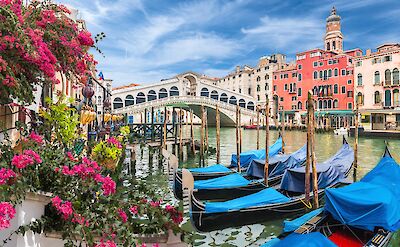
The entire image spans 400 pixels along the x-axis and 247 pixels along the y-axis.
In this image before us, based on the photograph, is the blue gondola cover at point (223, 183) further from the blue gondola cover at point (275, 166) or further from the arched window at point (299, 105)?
the arched window at point (299, 105)

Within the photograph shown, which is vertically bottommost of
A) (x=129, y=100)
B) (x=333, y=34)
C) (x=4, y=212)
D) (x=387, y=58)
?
(x=4, y=212)

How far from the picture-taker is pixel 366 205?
4.11 metres

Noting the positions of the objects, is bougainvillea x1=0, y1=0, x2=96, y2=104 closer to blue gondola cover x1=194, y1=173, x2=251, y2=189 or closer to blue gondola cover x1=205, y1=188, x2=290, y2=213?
blue gondola cover x1=205, y1=188, x2=290, y2=213

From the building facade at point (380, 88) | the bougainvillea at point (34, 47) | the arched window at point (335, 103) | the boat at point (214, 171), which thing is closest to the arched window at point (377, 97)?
the building facade at point (380, 88)

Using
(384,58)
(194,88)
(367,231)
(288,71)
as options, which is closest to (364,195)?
(367,231)

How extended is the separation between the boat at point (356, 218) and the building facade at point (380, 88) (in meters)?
22.1

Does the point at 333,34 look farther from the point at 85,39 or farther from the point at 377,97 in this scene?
the point at 85,39

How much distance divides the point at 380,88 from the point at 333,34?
17.6 metres

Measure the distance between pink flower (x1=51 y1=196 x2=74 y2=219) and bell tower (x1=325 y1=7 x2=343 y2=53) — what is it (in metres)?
43.4

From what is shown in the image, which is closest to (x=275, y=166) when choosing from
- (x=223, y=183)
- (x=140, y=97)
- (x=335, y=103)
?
(x=223, y=183)

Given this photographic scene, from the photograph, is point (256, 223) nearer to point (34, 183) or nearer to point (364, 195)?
point (364, 195)

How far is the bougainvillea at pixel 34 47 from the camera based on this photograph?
1.64 metres

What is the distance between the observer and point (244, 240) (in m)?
4.95

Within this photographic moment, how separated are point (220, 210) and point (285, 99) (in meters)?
32.4
